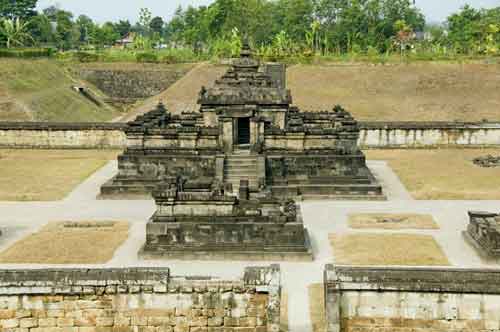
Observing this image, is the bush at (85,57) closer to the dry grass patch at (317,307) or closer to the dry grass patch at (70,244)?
the dry grass patch at (70,244)

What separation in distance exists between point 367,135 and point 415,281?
26.9 m

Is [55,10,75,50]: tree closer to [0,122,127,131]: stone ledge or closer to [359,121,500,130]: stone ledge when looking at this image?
[0,122,127,131]: stone ledge

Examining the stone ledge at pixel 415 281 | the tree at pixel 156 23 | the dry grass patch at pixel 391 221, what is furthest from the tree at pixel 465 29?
the tree at pixel 156 23

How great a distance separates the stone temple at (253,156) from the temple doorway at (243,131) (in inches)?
27.2

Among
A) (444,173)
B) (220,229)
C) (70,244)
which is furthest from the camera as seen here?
(444,173)

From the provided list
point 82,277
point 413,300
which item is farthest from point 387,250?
point 82,277

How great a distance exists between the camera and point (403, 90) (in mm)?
50406

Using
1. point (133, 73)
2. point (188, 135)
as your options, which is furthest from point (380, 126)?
point (133, 73)

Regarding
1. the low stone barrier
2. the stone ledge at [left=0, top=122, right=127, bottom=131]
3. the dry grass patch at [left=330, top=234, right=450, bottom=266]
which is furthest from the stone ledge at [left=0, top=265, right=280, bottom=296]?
the low stone barrier

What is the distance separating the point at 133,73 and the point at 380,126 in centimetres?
3154

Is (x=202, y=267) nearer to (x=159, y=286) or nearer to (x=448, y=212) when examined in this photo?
(x=159, y=286)

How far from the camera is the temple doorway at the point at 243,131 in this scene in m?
28.6

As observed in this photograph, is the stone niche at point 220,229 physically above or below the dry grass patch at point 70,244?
above

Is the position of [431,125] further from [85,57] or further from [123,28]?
[123,28]
